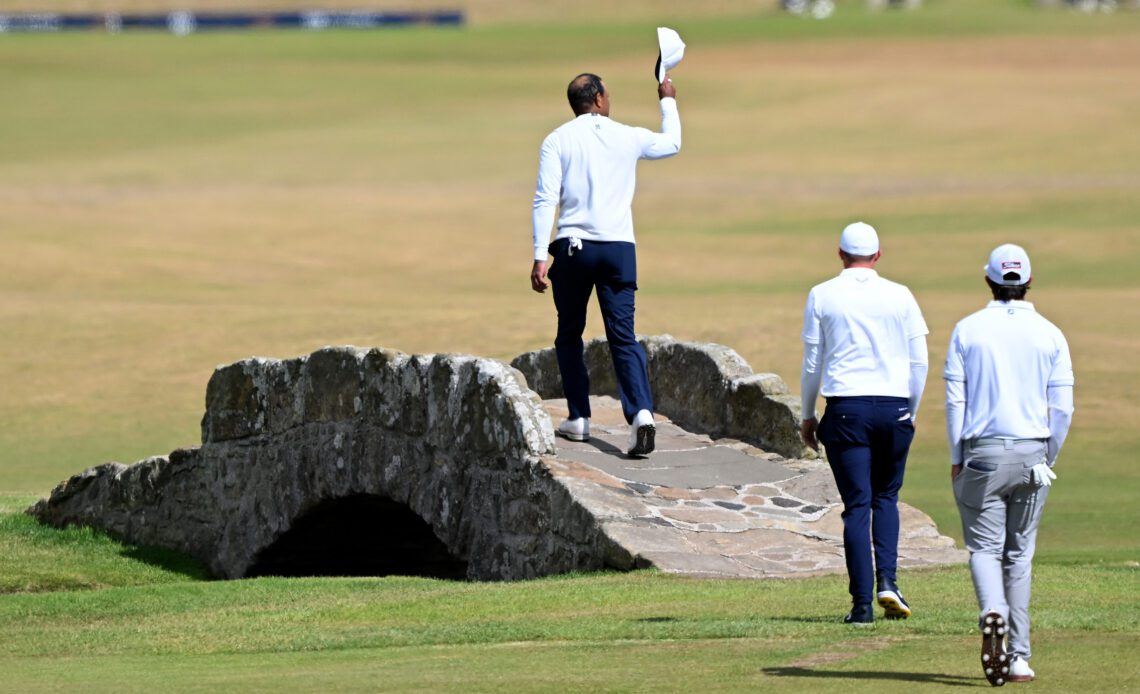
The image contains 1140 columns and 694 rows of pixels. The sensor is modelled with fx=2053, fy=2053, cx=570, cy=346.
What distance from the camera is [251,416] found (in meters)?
16.8

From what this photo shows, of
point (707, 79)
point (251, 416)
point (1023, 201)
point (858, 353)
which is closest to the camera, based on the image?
point (858, 353)

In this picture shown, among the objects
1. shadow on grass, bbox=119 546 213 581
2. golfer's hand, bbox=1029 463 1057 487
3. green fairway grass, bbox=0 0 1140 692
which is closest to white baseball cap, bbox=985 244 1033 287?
golfer's hand, bbox=1029 463 1057 487

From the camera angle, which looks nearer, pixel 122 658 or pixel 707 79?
pixel 122 658

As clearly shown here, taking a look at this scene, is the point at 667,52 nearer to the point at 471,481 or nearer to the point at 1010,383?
the point at 471,481

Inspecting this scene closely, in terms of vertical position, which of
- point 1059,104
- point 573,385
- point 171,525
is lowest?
point 171,525

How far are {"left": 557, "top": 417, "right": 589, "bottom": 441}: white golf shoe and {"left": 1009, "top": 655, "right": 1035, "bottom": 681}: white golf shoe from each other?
6.38m

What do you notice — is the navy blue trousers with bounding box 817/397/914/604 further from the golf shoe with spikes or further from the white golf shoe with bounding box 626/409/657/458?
the white golf shoe with bounding box 626/409/657/458

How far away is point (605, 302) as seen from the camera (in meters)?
13.2

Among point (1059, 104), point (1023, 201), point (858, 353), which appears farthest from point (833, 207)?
point (858, 353)

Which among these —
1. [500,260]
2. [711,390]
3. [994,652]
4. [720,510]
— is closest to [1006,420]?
[994,652]

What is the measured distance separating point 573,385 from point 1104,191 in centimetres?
3472

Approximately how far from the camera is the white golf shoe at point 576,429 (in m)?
14.1

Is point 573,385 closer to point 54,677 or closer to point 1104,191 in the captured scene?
point 54,677

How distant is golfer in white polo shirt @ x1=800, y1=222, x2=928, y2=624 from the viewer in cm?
980
